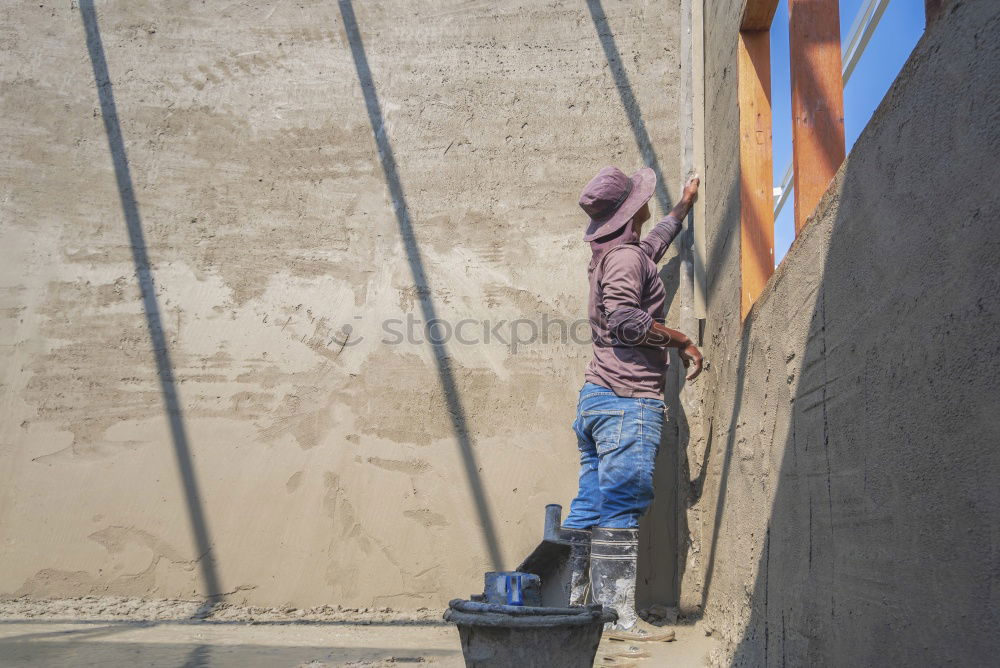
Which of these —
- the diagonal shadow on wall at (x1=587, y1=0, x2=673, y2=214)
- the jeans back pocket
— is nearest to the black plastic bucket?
the jeans back pocket

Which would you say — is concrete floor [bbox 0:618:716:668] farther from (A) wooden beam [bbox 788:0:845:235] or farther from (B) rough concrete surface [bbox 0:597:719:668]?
(A) wooden beam [bbox 788:0:845:235]

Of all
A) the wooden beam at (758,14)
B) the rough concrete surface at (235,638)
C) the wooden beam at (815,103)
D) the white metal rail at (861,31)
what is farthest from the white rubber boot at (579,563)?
the white metal rail at (861,31)

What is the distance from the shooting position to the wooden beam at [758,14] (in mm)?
2505

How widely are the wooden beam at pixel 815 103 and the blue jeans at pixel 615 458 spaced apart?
875mm

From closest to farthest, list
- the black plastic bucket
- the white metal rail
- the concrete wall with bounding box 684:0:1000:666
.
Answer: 1. the concrete wall with bounding box 684:0:1000:666
2. the black plastic bucket
3. the white metal rail

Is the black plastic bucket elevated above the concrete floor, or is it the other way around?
the black plastic bucket

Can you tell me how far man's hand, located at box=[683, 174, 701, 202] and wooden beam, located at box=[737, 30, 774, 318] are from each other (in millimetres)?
597

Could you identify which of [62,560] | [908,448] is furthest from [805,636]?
[62,560]

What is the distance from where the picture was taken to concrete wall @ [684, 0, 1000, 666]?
0.94 metres

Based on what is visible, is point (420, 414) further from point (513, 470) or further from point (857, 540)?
point (857, 540)

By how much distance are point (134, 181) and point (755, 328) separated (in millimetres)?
2640

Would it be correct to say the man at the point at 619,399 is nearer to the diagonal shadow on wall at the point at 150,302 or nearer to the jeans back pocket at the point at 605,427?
the jeans back pocket at the point at 605,427

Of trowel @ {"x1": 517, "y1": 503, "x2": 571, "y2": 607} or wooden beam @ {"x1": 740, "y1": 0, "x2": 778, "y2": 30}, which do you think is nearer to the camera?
wooden beam @ {"x1": 740, "y1": 0, "x2": 778, "y2": 30}

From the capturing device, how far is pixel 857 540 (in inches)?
52.9
